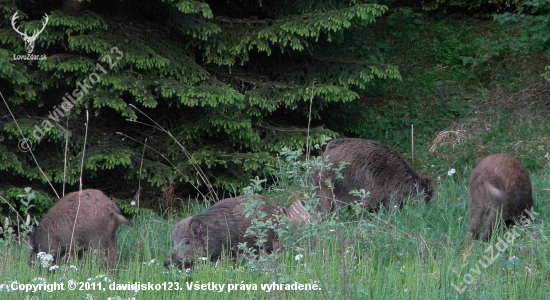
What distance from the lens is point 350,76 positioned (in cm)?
987

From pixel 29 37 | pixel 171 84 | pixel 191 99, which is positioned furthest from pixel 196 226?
pixel 29 37

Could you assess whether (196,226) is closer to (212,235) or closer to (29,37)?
(212,235)

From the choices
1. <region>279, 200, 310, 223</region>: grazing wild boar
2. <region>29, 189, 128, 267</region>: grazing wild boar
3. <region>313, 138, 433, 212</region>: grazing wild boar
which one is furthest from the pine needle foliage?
<region>29, 189, 128, 267</region>: grazing wild boar

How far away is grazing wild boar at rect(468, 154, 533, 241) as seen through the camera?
6.66 metres

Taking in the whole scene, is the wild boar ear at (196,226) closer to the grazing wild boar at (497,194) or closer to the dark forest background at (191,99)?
the dark forest background at (191,99)

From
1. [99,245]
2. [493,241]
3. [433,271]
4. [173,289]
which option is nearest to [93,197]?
[99,245]

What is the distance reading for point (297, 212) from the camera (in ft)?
24.0

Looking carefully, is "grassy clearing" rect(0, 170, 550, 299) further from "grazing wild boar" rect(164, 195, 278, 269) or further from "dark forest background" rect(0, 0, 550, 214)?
"dark forest background" rect(0, 0, 550, 214)

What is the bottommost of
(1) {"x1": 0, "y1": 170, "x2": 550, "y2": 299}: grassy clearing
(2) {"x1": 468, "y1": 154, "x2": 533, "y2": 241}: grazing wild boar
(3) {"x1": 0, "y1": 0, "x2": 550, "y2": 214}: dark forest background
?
(1) {"x1": 0, "y1": 170, "x2": 550, "y2": 299}: grassy clearing

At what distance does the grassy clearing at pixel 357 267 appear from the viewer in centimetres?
502

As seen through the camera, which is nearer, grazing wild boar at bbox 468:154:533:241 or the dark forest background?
grazing wild boar at bbox 468:154:533:241

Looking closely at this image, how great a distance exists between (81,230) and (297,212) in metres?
2.02

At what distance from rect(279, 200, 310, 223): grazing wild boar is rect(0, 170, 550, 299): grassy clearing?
20cm

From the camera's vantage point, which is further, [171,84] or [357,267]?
[171,84]
